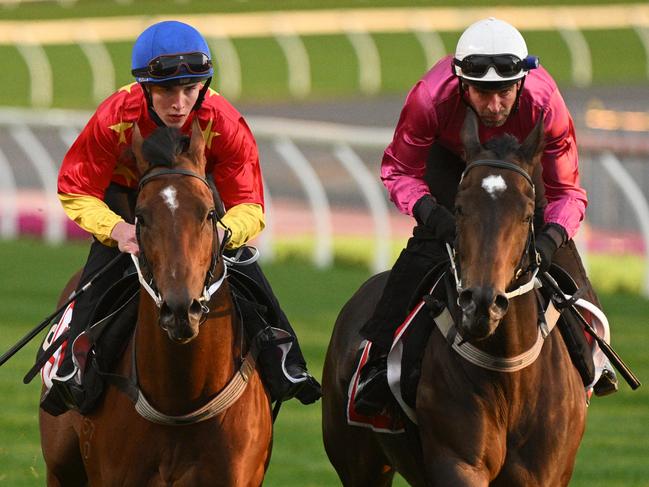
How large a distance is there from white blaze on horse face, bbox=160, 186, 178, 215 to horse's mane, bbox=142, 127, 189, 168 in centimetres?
16

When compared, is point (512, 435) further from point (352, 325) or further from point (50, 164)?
point (50, 164)

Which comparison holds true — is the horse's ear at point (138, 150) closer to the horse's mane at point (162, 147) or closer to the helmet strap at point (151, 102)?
the horse's mane at point (162, 147)

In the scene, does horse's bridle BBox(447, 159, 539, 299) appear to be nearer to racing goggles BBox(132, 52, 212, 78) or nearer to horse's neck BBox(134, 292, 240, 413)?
horse's neck BBox(134, 292, 240, 413)

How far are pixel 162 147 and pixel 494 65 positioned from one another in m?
1.28

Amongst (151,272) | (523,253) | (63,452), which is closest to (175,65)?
(151,272)

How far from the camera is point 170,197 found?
5.76m

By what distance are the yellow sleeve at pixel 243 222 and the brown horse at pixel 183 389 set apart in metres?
0.20

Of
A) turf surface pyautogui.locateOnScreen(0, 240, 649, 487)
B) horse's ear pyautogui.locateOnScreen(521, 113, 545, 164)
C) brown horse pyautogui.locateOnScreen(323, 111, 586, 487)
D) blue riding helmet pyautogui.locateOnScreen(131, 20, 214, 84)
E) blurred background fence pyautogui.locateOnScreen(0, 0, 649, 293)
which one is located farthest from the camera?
blurred background fence pyautogui.locateOnScreen(0, 0, 649, 293)

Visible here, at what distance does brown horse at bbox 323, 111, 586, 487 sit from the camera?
19.2 feet

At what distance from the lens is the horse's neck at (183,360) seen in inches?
239

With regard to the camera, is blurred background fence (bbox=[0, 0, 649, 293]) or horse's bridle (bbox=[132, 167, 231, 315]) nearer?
horse's bridle (bbox=[132, 167, 231, 315])

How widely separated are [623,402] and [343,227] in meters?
7.56

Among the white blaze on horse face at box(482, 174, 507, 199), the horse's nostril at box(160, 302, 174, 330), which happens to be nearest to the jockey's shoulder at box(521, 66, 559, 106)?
the white blaze on horse face at box(482, 174, 507, 199)

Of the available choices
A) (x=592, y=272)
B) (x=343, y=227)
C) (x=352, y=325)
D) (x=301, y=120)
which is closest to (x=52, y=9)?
(x=301, y=120)
